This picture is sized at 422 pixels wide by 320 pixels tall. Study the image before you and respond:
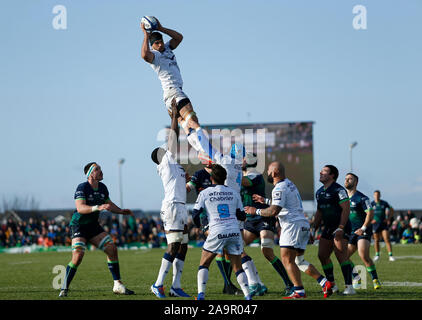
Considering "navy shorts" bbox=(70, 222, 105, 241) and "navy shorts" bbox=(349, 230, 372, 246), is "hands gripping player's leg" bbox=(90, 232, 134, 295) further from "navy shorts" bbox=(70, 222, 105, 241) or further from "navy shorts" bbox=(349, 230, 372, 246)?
"navy shorts" bbox=(349, 230, 372, 246)

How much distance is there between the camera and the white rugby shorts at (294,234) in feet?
35.7

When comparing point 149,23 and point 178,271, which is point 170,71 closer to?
point 149,23

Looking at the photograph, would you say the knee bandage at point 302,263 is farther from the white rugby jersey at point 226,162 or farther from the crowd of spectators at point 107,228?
the crowd of spectators at point 107,228

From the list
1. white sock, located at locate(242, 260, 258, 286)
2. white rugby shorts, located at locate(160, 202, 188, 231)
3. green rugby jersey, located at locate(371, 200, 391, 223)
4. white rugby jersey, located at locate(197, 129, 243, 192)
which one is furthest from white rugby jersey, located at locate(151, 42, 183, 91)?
green rugby jersey, located at locate(371, 200, 391, 223)

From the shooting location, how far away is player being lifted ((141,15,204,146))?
40.0 feet

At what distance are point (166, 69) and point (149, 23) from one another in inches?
44.8

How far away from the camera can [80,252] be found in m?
12.1

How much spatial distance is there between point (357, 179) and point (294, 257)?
3976 mm

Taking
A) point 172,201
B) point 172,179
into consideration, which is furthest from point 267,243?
point 172,179

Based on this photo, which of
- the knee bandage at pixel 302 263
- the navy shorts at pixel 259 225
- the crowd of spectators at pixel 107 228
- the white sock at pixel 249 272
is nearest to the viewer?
the knee bandage at pixel 302 263

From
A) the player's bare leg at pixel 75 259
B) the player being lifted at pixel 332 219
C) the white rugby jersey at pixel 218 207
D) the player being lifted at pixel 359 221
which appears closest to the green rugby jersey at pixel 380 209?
the player being lifted at pixel 359 221

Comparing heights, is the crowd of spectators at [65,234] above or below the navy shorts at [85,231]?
below

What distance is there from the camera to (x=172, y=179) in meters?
11.7
